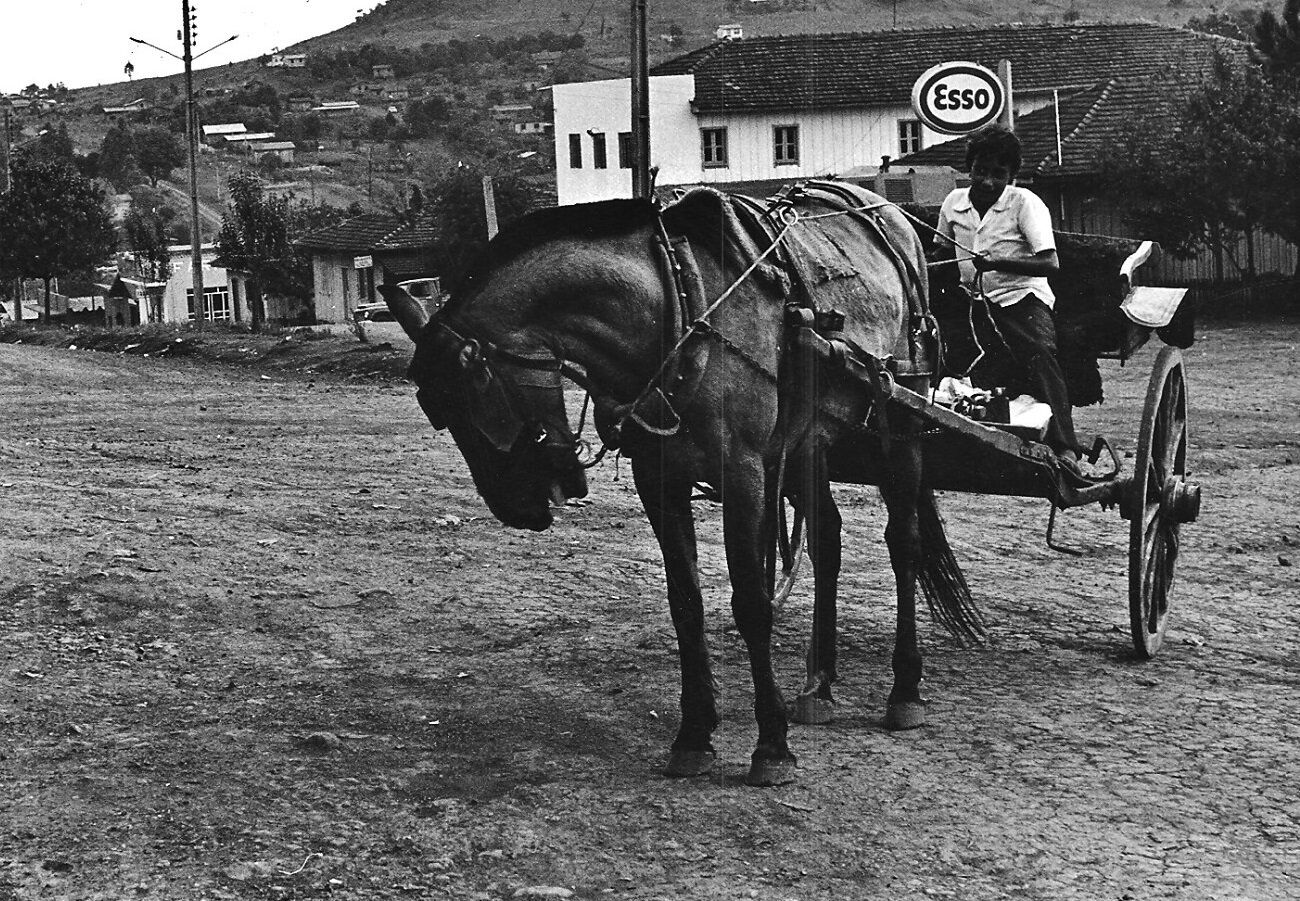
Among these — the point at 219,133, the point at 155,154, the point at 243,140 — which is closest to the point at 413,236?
the point at 155,154

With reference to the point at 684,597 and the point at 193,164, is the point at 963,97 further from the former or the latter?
the point at 193,164

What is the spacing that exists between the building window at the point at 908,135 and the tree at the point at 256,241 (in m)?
18.8

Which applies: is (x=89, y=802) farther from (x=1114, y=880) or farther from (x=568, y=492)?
(x=1114, y=880)

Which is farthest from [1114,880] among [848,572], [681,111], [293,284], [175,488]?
[293,284]

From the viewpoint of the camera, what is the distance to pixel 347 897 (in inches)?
196

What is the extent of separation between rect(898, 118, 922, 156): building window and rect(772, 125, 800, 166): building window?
2.89m

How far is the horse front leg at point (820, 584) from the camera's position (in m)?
6.86

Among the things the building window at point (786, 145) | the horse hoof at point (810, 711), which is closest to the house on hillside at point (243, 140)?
the building window at point (786, 145)

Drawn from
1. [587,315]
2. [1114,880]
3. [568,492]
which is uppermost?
[587,315]

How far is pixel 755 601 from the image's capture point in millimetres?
6035

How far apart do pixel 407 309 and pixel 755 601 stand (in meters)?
1.58

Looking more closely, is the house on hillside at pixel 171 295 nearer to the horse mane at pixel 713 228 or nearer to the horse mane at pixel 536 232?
the horse mane at pixel 713 228

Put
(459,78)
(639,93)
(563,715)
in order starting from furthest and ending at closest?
(459,78), (639,93), (563,715)

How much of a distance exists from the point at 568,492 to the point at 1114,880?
2.21m
